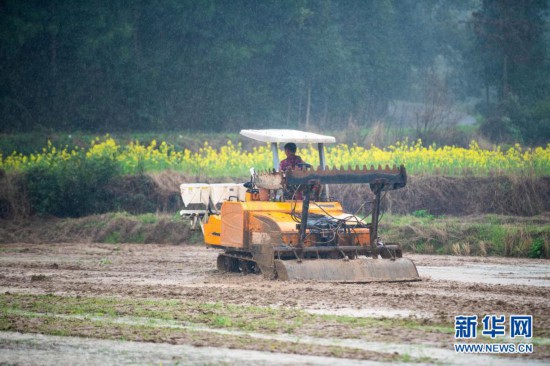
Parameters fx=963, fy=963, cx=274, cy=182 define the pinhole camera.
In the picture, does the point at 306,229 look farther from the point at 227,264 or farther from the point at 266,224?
the point at 227,264

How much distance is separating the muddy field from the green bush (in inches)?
382

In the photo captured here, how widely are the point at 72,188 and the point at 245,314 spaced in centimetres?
1785

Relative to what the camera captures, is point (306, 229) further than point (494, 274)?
No

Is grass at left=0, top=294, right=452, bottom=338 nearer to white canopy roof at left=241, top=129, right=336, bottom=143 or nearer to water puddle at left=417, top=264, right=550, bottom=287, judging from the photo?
white canopy roof at left=241, top=129, right=336, bottom=143

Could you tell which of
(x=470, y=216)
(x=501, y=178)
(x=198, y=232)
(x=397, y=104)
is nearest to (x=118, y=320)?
(x=198, y=232)

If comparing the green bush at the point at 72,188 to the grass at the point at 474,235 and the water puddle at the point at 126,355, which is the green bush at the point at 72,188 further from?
the water puddle at the point at 126,355

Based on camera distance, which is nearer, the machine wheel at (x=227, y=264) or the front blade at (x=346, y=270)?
the front blade at (x=346, y=270)

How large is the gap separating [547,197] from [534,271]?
8.86 m

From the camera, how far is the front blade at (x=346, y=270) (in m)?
15.8

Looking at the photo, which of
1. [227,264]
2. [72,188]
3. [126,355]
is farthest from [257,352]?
[72,188]

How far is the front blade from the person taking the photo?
15758mm

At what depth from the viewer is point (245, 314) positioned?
12562 millimetres

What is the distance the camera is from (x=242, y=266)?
1816 cm

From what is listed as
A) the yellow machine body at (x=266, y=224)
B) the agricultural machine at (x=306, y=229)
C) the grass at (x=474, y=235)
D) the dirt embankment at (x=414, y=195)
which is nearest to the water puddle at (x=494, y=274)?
the agricultural machine at (x=306, y=229)
